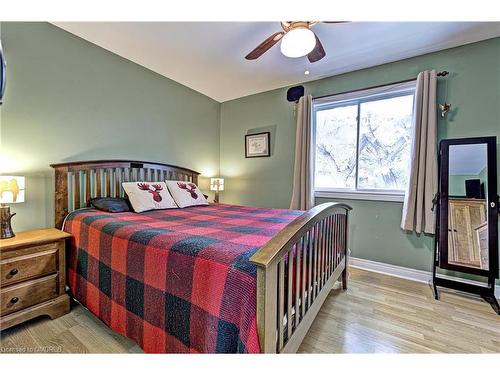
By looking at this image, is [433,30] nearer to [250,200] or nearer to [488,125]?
[488,125]

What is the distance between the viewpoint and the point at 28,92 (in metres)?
2.02

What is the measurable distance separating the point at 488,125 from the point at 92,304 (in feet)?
12.7

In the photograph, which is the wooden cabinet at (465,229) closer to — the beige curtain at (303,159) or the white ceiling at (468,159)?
Result: the white ceiling at (468,159)

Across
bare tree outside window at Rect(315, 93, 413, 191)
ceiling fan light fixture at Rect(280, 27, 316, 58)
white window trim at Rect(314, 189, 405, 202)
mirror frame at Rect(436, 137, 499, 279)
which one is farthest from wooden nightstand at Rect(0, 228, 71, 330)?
mirror frame at Rect(436, 137, 499, 279)

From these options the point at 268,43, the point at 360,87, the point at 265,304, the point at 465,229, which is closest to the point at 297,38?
the point at 268,43

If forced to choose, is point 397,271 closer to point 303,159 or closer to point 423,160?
point 423,160

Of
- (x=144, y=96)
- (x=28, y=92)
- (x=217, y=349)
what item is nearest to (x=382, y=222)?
(x=217, y=349)

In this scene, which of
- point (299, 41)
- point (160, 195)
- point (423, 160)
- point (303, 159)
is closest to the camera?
point (299, 41)

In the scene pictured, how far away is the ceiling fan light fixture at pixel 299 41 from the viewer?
1.68 m

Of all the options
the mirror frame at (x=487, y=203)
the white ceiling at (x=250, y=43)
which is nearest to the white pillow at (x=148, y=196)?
the white ceiling at (x=250, y=43)

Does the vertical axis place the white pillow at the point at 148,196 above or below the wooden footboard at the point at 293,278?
above

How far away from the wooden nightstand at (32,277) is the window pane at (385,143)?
3.29 meters

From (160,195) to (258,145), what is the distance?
185 cm

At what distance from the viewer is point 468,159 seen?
7.14 feet
